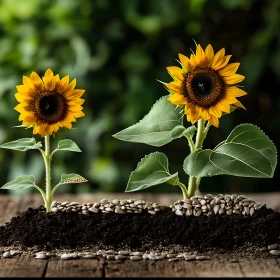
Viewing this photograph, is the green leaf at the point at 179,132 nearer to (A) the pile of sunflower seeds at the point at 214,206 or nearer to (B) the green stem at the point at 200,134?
(B) the green stem at the point at 200,134

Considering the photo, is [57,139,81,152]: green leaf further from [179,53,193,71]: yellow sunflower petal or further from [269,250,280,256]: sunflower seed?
[269,250,280,256]: sunflower seed

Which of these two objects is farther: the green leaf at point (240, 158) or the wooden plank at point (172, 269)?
the green leaf at point (240, 158)

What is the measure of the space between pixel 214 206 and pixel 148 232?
164 mm

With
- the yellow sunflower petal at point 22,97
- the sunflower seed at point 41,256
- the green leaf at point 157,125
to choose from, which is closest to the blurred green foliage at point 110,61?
the green leaf at point 157,125

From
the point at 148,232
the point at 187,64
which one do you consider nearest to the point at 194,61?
the point at 187,64

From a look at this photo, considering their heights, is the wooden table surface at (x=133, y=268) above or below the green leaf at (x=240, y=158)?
below

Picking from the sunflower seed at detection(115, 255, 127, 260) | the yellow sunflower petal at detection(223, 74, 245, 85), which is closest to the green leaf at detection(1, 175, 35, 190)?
the sunflower seed at detection(115, 255, 127, 260)

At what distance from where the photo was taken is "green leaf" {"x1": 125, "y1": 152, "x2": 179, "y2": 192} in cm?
148

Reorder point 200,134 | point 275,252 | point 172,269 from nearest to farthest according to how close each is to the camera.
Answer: point 172,269, point 275,252, point 200,134

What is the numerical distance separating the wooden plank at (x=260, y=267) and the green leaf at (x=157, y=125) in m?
0.34

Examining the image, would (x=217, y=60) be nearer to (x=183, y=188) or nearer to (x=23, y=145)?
(x=183, y=188)

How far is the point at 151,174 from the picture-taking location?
1521mm

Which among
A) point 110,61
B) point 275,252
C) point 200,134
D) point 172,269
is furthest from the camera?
point 110,61

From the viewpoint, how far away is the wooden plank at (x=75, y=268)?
1.27 m
